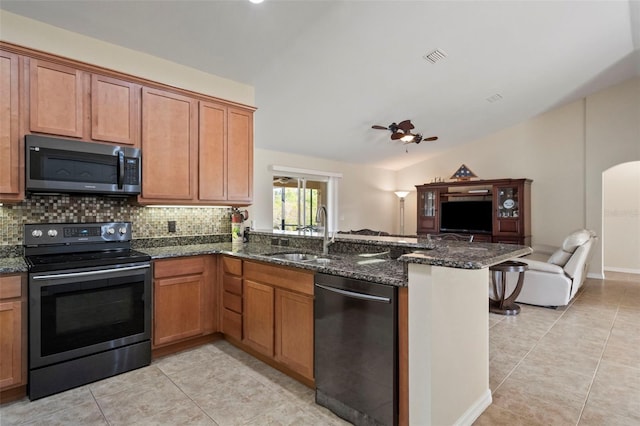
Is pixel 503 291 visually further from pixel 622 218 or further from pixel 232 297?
pixel 622 218

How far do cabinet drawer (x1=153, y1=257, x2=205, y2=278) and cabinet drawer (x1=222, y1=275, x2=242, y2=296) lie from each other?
23cm

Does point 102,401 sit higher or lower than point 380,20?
lower

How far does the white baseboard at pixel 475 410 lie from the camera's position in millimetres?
1838

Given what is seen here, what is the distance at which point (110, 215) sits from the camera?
302 centimetres

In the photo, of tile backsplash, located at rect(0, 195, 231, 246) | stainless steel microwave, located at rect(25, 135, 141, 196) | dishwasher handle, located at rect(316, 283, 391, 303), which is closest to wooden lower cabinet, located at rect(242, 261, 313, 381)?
dishwasher handle, located at rect(316, 283, 391, 303)

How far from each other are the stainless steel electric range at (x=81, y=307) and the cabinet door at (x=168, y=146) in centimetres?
62

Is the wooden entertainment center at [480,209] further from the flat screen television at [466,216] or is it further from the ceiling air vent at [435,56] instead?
the ceiling air vent at [435,56]

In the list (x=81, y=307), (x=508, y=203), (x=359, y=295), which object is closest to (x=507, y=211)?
(x=508, y=203)

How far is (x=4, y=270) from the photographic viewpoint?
2.07m

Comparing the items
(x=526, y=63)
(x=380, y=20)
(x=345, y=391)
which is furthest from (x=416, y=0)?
(x=345, y=391)

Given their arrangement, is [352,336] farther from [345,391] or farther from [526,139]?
[526,139]

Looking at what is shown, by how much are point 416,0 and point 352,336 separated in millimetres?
2882

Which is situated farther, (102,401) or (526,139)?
(526,139)

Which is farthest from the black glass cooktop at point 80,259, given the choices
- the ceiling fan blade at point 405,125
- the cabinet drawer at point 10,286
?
the ceiling fan blade at point 405,125
